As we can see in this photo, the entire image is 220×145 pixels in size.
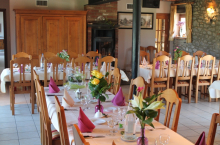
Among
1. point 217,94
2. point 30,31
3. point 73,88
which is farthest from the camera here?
point 30,31

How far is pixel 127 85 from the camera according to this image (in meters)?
8.37

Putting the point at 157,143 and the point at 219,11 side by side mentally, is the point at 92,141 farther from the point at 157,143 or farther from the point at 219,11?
the point at 219,11

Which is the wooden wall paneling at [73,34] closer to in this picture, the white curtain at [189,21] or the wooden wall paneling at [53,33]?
the wooden wall paneling at [53,33]

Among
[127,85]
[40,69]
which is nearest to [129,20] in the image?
[127,85]

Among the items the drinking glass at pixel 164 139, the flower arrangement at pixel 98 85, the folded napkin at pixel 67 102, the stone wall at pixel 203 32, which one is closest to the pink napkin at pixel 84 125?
the flower arrangement at pixel 98 85

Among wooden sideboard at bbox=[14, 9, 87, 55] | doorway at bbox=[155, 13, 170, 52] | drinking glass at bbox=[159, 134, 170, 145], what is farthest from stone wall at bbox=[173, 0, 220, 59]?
drinking glass at bbox=[159, 134, 170, 145]

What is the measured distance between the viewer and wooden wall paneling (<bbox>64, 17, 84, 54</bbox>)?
8133mm

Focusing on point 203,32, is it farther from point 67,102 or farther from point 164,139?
point 164,139

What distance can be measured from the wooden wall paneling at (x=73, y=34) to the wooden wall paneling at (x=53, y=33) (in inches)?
5.8

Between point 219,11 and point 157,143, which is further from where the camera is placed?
point 219,11

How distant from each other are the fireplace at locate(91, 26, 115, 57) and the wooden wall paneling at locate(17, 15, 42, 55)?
65.0 inches

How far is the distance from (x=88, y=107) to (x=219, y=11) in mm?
6571

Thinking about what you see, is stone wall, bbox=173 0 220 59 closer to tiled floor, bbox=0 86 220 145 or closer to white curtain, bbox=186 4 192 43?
white curtain, bbox=186 4 192 43

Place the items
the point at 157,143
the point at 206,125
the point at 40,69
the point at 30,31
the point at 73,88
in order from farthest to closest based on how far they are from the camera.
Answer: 1. the point at 30,31
2. the point at 40,69
3. the point at 206,125
4. the point at 73,88
5. the point at 157,143
